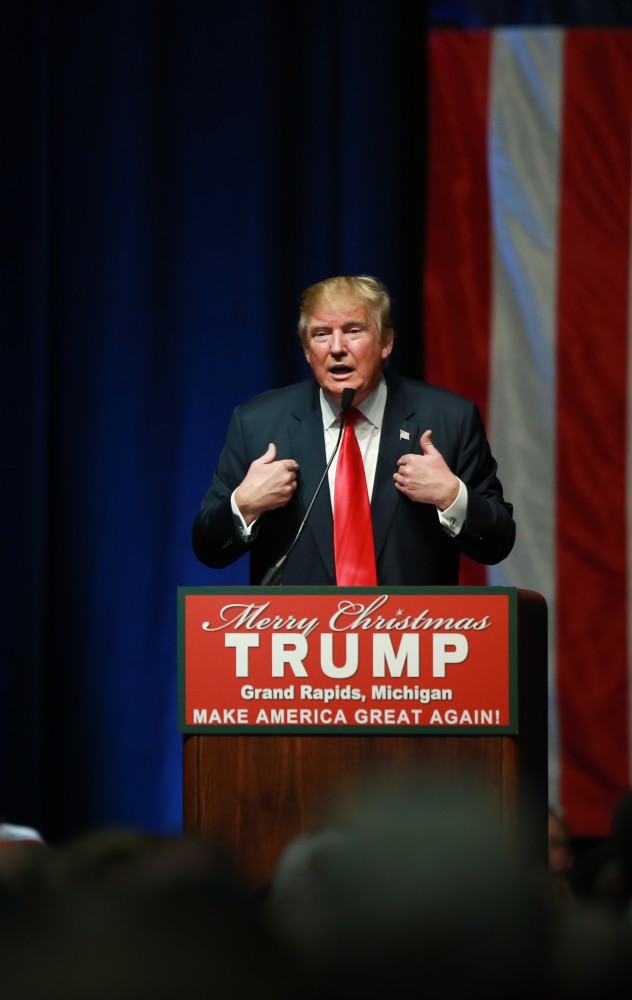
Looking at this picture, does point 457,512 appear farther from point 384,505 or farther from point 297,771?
point 297,771

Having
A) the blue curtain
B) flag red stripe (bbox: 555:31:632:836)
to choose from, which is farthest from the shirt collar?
flag red stripe (bbox: 555:31:632:836)

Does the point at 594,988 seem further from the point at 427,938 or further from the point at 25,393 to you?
the point at 25,393

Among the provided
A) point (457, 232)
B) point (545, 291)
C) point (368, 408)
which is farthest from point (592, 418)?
point (368, 408)

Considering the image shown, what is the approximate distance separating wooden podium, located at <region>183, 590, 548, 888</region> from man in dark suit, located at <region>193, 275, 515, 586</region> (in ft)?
1.27

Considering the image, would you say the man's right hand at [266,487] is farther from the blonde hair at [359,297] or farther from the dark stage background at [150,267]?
the dark stage background at [150,267]

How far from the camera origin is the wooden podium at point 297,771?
7.10ft

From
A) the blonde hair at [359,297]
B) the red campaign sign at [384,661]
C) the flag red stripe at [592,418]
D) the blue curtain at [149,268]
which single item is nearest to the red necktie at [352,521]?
the blonde hair at [359,297]

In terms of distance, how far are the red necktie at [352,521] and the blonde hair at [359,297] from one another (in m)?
0.25

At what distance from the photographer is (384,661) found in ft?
7.19

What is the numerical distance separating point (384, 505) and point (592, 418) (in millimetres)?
1901

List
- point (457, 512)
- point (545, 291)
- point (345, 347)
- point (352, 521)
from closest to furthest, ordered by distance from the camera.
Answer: point (457, 512) → point (352, 521) → point (345, 347) → point (545, 291)

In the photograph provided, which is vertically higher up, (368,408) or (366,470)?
(368,408)

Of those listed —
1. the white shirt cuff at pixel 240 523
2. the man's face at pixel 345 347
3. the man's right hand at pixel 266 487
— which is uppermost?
the man's face at pixel 345 347

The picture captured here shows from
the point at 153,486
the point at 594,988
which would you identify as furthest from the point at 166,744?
the point at 594,988
